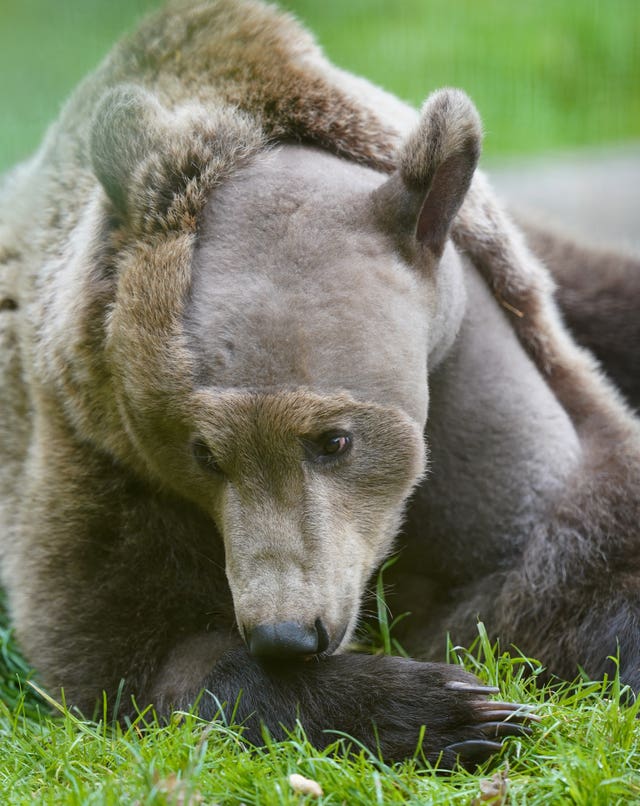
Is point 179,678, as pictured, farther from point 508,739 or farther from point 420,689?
point 508,739

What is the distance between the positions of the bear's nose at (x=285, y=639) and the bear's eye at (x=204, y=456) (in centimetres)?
63

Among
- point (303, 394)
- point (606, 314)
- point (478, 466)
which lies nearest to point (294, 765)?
point (303, 394)

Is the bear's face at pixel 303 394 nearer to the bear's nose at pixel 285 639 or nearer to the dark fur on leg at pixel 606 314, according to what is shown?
the bear's nose at pixel 285 639

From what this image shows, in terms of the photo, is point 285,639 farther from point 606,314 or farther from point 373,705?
point 606,314

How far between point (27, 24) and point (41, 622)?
4506 millimetres

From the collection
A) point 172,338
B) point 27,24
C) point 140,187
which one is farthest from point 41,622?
point 27,24

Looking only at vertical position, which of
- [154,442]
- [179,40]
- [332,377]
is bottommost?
[154,442]

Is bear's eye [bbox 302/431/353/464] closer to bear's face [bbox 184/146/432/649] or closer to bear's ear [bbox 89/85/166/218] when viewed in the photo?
bear's face [bbox 184/146/432/649]

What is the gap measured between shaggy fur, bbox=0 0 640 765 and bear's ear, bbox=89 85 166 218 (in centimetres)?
1

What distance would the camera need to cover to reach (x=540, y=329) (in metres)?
5.87

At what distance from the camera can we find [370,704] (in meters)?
4.41

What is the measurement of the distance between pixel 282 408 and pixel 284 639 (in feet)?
2.49

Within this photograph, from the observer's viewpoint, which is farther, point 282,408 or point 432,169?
point 432,169

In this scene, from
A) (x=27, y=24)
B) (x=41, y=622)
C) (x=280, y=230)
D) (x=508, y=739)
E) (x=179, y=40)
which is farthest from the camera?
(x=27, y=24)
